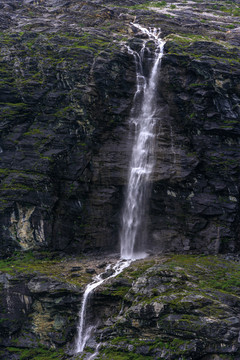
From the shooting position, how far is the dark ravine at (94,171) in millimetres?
20469

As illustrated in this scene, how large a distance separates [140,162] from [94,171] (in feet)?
13.1

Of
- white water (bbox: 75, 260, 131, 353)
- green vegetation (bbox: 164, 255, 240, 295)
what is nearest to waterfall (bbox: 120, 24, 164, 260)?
green vegetation (bbox: 164, 255, 240, 295)

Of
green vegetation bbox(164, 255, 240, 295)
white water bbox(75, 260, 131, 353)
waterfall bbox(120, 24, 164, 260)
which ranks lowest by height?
white water bbox(75, 260, 131, 353)

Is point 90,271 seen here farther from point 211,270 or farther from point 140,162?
point 140,162

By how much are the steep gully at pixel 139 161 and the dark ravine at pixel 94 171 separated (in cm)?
71

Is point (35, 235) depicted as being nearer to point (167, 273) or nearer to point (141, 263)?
point (141, 263)

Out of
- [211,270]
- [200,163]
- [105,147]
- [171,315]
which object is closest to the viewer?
[171,315]

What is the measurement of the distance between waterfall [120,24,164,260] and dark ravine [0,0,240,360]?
0.69m

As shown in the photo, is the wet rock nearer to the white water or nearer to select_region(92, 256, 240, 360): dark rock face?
Answer: the white water

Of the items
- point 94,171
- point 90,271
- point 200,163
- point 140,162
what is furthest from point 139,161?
point 90,271

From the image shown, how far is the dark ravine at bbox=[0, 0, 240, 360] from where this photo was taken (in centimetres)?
2047

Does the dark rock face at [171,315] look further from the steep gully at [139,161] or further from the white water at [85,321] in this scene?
the steep gully at [139,161]


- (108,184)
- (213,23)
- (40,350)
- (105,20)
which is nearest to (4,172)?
(108,184)

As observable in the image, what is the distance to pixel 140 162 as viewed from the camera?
93.1ft
